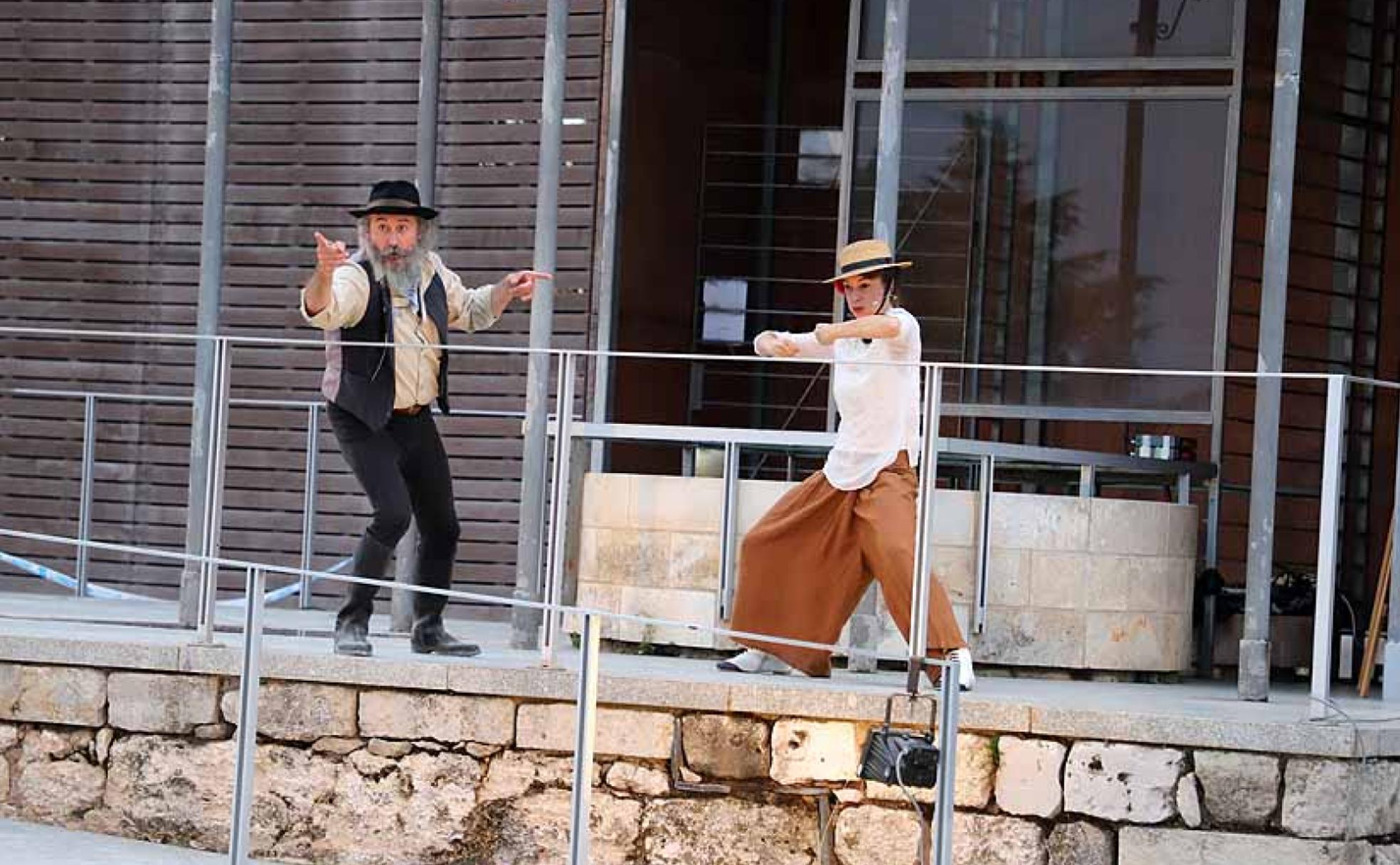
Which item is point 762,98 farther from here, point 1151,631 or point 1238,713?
point 1238,713

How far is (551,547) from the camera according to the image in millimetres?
7633

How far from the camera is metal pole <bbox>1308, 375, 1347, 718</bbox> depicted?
22.3 feet

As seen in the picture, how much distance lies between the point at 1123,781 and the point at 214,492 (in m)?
3.20

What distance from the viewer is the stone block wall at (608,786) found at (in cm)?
692

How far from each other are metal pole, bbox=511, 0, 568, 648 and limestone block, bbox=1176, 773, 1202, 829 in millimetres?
2450

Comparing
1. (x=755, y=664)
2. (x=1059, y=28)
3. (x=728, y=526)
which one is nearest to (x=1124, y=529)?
(x=728, y=526)

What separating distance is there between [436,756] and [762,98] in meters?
5.28

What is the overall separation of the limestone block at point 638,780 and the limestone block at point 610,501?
1408mm

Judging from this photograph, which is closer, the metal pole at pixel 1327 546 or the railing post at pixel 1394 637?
the metal pole at pixel 1327 546

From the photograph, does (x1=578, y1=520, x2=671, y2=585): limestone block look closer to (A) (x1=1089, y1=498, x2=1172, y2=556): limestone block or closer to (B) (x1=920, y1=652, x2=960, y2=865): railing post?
(A) (x1=1089, y1=498, x2=1172, y2=556): limestone block

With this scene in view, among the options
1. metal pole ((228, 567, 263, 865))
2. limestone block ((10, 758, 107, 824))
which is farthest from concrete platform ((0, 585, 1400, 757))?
metal pole ((228, 567, 263, 865))

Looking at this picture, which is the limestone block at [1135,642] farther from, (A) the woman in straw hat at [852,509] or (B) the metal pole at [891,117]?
(B) the metal pole at [891,117]

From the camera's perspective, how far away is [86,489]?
1127 cm

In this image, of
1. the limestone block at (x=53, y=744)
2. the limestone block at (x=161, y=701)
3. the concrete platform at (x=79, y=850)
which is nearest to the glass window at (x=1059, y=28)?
the limestone block at (x=161, y=701)
